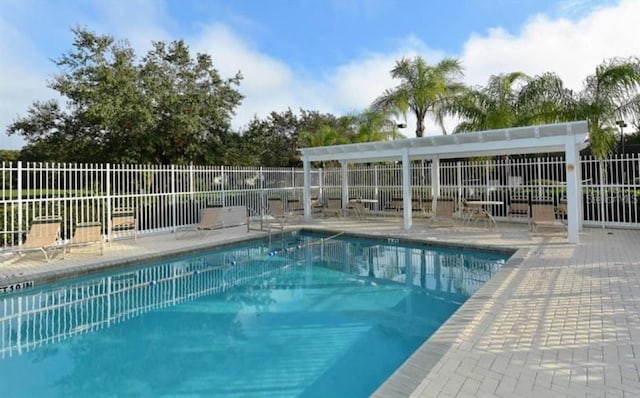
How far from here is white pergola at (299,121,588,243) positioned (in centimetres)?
941

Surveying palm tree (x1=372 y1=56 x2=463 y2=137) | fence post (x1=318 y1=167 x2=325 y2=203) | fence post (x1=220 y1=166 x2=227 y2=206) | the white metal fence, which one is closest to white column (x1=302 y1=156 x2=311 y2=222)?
the white metal fence

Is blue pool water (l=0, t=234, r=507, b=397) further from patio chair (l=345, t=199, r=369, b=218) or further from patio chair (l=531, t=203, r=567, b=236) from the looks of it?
patio chair (l=345, t=199, r=369, b=218)

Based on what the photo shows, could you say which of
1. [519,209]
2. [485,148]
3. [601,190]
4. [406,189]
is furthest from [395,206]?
[601,190]

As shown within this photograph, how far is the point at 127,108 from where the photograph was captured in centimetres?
1450

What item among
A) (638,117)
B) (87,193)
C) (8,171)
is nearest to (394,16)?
(638,117)

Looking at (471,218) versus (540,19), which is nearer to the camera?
(540,19)

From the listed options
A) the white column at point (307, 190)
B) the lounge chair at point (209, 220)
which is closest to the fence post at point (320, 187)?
the white column at point (307, 190)

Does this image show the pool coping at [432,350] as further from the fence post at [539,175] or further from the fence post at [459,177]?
the fence post at [459,177]

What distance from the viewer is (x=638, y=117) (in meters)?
13.0

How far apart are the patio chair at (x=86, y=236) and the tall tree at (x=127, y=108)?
661 cm

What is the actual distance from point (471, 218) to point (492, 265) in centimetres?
584

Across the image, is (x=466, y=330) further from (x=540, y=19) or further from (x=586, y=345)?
(x=540, y=19)

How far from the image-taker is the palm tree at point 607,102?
495 inches

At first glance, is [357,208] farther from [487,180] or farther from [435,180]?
[487,180]
